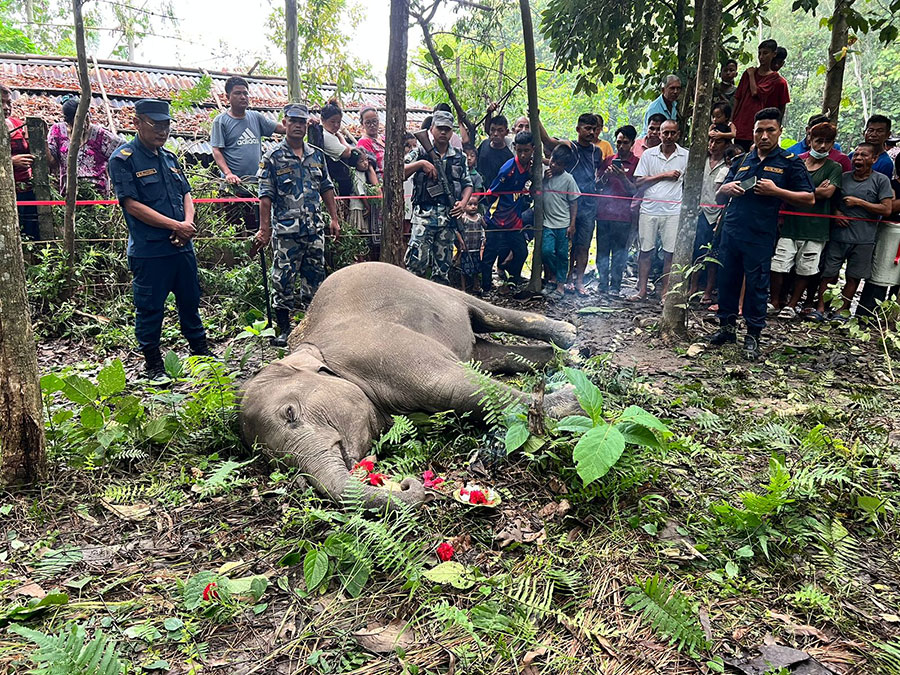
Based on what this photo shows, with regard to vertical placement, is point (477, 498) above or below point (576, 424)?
below

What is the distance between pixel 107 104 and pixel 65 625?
12726 millimetres

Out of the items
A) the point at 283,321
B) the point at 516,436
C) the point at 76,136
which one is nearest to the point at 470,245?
the point at 283,321

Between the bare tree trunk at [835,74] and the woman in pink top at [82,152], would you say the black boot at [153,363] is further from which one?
the bare tree trunk at [835,74]

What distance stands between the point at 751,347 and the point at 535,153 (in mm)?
3849

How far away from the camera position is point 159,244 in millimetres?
5770

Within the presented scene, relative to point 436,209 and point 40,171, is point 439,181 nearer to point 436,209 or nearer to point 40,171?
point 436,209

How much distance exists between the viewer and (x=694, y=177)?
21.1ft

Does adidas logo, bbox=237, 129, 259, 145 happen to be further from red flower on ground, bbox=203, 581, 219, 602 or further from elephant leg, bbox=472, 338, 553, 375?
red flower on ground, bbox=203, 581, 219, 602

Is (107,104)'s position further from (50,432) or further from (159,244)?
(50,432)

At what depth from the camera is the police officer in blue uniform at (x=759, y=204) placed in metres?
6.28

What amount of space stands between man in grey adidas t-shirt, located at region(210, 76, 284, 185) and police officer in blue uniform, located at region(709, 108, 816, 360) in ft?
21.7

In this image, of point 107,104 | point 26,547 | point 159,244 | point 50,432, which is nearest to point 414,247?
point 159,244

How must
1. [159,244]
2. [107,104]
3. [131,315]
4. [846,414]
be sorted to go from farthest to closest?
[107,104]
[131,315]
[159,244]
[846,414]

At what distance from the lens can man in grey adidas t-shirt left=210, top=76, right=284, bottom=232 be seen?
30.2 ft
